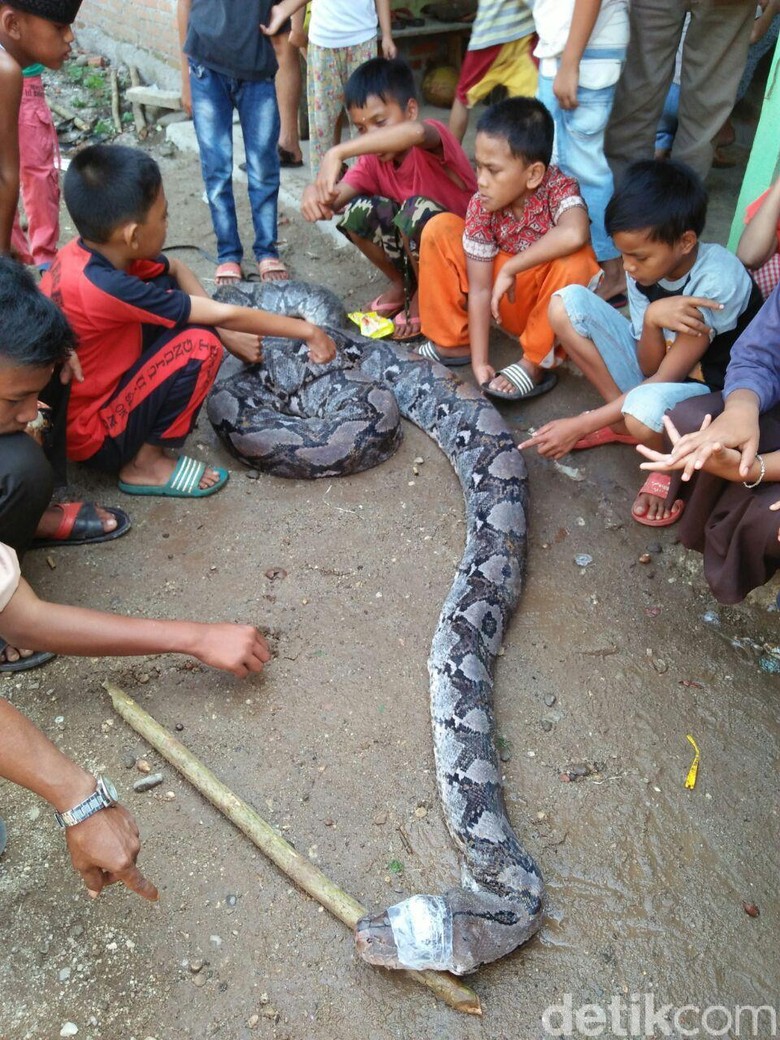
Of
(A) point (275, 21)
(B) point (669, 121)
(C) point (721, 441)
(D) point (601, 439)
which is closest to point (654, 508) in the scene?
(D) point (601, 439)

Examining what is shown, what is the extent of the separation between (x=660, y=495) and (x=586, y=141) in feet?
7.07

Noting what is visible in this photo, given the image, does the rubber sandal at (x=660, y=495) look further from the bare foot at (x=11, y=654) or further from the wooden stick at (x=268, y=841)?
the bare foot at (x=11, y=654)

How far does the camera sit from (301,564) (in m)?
3.77

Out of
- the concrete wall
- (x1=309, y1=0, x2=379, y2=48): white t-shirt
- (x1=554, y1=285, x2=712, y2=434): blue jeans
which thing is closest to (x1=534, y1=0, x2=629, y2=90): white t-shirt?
(x1=554, y1=285, x2=712, y2=434): blue jeans

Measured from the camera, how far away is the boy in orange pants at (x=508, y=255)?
4.10 meters

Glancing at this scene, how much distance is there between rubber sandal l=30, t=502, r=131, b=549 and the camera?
12.3 ft

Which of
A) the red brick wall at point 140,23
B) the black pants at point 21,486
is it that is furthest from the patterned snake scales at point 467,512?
the red brick wall at point 140,23

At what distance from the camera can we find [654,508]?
153 inches

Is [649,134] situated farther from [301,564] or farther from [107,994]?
[107,994]

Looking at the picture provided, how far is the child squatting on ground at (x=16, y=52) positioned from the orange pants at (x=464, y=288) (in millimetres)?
2031

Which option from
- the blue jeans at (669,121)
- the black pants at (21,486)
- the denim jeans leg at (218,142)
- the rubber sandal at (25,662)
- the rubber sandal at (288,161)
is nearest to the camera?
the black pants at (21,486)

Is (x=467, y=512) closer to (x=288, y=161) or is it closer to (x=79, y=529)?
(x=79, y=529)

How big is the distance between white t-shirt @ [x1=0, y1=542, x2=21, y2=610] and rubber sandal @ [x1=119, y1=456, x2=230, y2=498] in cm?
174

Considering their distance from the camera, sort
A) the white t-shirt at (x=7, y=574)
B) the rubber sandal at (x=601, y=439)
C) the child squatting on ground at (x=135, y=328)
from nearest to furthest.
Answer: the white t-shirt at (x=7, y=574), the child squatting on ground at (x=135, y=328), the rubber sandal at (x=601, y=439)
